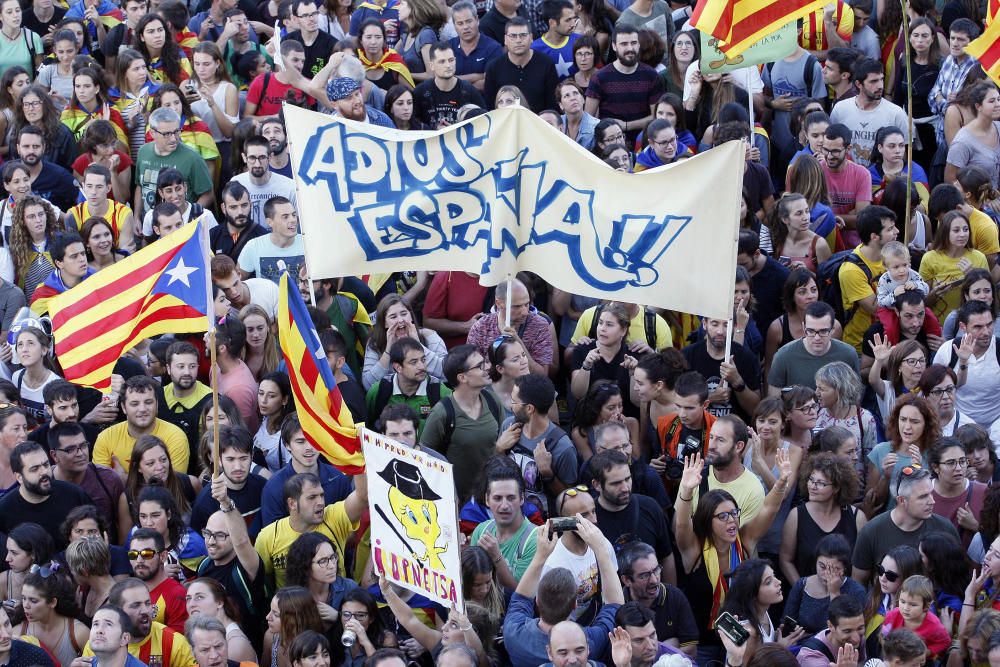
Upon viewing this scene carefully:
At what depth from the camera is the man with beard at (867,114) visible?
15867 millimetres

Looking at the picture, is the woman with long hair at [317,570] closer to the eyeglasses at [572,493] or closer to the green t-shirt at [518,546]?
the green t-shirt at [518,546]

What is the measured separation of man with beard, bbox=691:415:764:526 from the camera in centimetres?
1134

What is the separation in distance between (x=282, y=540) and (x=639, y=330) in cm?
311

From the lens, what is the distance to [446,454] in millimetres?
12016

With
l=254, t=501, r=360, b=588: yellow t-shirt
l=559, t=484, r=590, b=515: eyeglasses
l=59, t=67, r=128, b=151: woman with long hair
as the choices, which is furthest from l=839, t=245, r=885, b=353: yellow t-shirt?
l=59, t=67, r=128, b=151: woman with long hair

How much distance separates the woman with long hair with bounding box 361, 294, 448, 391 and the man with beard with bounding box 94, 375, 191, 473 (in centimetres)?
136

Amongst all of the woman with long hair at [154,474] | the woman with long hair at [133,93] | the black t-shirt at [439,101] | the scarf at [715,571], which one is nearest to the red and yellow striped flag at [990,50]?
the scarf at [715,571]

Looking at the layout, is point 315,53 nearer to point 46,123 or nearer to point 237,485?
point 46,123

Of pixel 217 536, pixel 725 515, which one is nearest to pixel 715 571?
pixel 725 515

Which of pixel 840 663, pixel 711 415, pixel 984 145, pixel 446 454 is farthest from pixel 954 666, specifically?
pixel 984 145

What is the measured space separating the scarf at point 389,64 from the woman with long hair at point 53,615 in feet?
22.8

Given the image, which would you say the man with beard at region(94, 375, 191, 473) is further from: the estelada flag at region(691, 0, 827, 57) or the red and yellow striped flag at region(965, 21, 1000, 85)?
the red and yellow striped flag at region(965, 21, 1000, 85)

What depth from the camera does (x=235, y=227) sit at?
14312mm

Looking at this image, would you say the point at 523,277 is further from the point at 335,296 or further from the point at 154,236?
the point at 154,236
